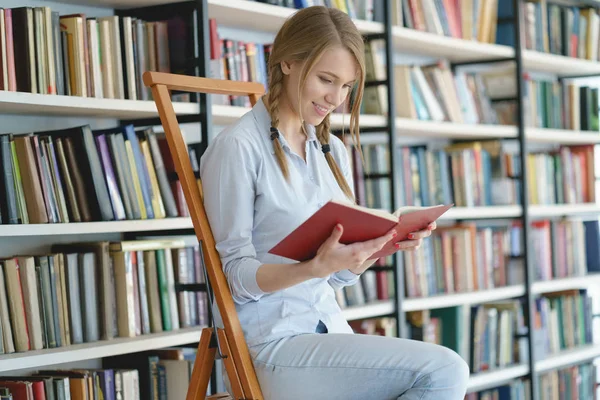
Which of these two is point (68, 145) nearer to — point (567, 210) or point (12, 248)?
point (12, 248)

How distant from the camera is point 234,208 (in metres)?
1.67

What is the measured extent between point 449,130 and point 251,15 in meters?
0.92

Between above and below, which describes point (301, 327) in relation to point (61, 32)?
below

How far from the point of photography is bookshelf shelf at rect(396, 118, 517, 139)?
3047 millimetres

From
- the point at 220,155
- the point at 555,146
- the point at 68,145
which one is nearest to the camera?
the point at 220,155

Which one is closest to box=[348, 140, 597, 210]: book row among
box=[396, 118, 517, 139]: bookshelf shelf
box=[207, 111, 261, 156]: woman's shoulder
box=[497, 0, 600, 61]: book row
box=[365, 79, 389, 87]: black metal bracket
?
box=[396, 118, 517, 139]: bookshelf shelf

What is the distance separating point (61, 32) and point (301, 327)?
3.29ft

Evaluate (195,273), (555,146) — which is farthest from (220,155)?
(555,146)

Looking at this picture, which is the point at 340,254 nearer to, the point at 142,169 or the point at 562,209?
→ the point at 142,169

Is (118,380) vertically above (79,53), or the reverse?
(79,53)

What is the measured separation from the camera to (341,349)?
62.4 inches

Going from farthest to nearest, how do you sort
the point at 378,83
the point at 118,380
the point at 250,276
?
the point at 378,83, the point at 118,380, the point at 250,276

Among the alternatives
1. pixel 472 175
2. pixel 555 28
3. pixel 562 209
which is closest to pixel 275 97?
pixel 472 175

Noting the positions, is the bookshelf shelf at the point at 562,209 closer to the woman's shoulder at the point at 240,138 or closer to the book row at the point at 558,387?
the book row at the point at 558,387
